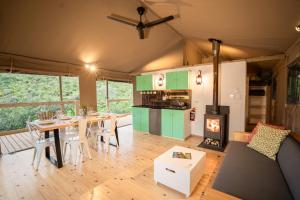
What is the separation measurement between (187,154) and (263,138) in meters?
1.18

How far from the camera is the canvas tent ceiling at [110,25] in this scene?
2.23 meters

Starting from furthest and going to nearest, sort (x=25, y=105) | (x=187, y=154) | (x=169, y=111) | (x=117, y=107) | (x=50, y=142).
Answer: (x=117, y=107)
(x=169, y=111)
(x=25, y=105)
(x=50, y=142)
(x=187, y=154)

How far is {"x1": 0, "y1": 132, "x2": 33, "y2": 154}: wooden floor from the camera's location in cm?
361

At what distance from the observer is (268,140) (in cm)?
220

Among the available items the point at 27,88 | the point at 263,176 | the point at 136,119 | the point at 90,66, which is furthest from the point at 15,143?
the point at 263,176

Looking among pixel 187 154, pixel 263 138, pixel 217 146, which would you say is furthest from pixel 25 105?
pixel 263 138

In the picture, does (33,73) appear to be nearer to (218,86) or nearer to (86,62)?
(86,62)

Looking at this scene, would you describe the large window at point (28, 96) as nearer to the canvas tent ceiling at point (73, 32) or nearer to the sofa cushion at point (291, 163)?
the canvas tent ceiling at point (73, 32)

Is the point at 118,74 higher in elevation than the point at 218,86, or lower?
higher

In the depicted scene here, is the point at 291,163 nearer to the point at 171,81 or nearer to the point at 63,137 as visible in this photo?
the point at 171,81

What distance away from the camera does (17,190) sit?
7.14 ft

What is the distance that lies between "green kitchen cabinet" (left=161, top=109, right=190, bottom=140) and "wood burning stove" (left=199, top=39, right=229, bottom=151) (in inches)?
24.2

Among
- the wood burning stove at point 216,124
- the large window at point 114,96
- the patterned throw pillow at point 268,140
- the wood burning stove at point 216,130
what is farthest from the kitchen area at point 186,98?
the patterned throw pillow at point 268,140

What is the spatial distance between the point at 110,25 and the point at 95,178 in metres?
3.15
